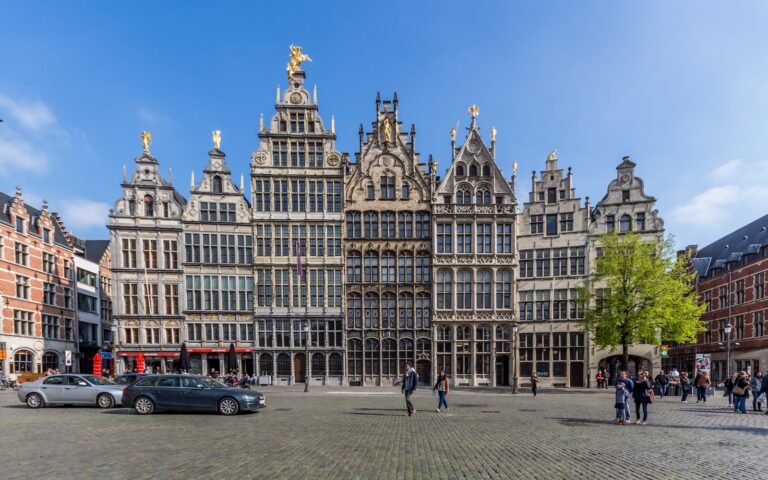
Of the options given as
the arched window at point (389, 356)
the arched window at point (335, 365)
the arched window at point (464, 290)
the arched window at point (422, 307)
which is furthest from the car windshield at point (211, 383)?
the arched window at point (464, 290)

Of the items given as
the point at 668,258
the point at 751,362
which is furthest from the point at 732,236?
the point at 668,258

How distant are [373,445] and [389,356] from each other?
2744 cm

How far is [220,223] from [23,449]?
2908cm

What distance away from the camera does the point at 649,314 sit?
30.3 metres

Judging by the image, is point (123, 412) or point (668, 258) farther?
point (668, 258)

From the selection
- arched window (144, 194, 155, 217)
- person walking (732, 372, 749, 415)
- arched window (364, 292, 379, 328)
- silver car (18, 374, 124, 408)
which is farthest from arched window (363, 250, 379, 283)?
person walking (732, 372, 749, 415)

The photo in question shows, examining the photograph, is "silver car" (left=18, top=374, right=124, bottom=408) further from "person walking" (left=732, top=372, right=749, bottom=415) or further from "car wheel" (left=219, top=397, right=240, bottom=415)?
"person walking" (left=732, top=372, right=749, bottom=415)

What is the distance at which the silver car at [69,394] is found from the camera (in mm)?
19438

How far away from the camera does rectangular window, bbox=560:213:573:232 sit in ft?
129

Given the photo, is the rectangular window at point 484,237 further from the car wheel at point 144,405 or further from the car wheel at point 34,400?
the car wheel at point 34,400

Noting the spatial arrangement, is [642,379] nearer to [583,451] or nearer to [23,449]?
[583,451]

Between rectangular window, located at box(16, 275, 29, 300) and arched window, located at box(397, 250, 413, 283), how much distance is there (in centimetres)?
3247

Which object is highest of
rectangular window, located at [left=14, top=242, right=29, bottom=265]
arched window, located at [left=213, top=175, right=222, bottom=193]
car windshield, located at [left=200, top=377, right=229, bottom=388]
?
arched window, located at [left=213, top=175, right=222, bottom=193]

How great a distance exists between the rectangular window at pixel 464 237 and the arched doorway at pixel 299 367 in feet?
54.4
